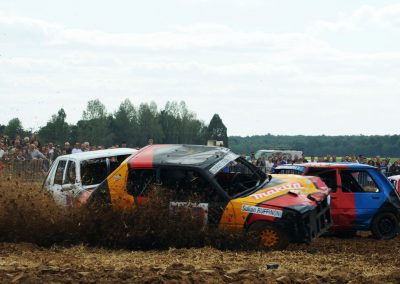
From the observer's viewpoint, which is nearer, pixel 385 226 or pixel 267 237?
pixel 267 237

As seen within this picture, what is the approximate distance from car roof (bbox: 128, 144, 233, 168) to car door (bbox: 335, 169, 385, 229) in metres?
2.84

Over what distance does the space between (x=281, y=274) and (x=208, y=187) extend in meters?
3.32

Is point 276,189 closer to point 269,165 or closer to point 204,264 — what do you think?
point 204,264

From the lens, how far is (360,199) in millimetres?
14156

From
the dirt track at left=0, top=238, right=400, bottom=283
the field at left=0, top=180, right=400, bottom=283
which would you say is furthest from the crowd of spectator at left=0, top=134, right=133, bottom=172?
the dirt track at left=0, top=238, right=400, bottom=283

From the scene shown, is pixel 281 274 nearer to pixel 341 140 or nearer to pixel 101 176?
pixel 101 176

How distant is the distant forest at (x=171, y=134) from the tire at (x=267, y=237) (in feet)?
225

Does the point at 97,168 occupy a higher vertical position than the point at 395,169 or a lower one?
higher

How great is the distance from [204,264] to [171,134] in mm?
105294

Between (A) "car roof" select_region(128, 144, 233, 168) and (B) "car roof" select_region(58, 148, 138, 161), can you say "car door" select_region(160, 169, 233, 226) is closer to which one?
(A) "car roof" select_region(128, 144, 233, 168)

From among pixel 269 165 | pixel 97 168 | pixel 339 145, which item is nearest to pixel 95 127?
pixel 339 145


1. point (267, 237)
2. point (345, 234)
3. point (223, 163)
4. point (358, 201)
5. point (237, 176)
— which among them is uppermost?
point (223, 163)

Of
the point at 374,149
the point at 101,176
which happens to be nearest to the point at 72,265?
the point at 101,176

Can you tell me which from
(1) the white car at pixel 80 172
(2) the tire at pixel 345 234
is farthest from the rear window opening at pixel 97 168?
(2) the tire at pixel 345 234
